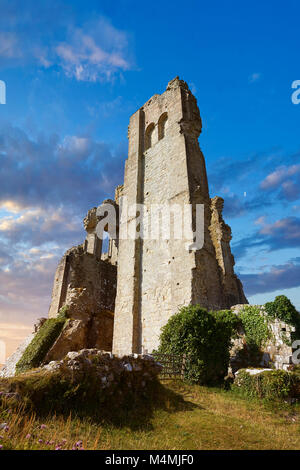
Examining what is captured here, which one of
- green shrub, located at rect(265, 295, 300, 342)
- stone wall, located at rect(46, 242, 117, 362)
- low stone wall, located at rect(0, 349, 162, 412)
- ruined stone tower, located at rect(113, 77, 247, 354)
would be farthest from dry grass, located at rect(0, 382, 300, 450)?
stone wall, located at rect(46, 242, 117, 362)

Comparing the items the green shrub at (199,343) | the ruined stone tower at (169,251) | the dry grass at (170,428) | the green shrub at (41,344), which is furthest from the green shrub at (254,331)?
the green shrub at (41,344)

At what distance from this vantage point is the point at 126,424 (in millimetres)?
4609

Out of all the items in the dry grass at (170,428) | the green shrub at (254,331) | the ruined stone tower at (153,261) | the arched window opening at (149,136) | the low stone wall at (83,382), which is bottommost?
the dry grass at (170,428)

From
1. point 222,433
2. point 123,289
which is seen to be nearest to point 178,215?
point 123,289

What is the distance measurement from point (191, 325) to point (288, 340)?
336cm

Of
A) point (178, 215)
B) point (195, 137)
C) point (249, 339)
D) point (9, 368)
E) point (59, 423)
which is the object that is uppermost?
point (195, 137)

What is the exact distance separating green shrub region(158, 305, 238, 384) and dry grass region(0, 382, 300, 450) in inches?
62.7

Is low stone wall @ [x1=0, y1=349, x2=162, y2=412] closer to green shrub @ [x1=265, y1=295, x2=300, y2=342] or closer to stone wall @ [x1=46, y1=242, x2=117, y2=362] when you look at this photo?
green shrub @ [x1=265, y1=295, x2=300, y2=342]

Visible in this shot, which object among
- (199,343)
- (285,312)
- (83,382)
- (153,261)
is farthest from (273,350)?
(83,382)

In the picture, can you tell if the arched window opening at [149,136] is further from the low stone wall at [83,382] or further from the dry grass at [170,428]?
the dry grass at [170,428]

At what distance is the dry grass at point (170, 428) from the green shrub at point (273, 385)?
1.22 ft

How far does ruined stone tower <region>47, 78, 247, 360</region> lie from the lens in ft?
39.4

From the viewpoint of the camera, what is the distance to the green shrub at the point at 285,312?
9453 mm

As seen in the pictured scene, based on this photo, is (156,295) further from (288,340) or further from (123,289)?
(288,340)
